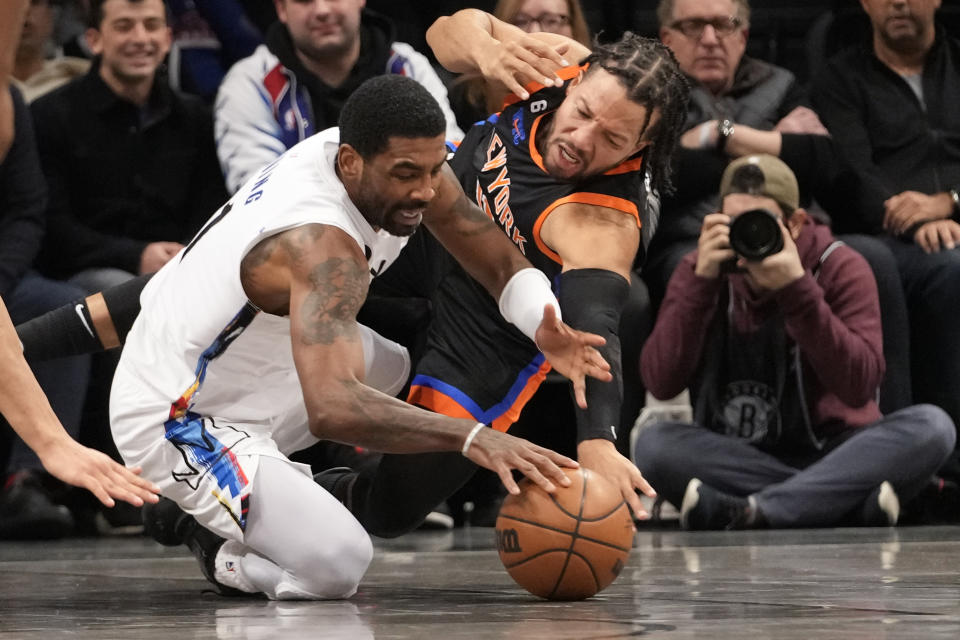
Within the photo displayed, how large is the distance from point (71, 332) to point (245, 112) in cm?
198

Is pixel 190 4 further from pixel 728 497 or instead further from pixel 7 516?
pixel 728 497

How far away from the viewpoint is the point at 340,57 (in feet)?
19.3

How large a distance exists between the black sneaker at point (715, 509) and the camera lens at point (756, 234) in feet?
2.88

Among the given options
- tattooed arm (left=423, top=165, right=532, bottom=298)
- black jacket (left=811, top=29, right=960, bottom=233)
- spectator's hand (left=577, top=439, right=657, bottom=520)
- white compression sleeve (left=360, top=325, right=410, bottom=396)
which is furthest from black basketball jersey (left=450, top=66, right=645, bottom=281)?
black jacket (left=811, top=29, right=960, bottom=233)

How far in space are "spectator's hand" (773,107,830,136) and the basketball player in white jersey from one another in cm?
253

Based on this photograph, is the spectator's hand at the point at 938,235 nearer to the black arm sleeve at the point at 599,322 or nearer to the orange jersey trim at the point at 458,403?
the orange jersey trim at the point at 458,403

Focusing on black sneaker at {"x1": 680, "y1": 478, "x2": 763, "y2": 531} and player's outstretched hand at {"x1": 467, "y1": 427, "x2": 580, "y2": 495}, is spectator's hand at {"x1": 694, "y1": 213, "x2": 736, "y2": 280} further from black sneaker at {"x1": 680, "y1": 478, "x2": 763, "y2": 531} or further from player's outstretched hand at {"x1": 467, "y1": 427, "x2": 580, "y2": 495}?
player's outstretched hand at {"x1": 467, "y1": 427, "x2": 580, "y2": 495}

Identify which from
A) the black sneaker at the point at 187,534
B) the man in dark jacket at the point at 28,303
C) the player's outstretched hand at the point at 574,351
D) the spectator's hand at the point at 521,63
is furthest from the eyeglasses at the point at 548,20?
the black sneaker at the point at 187,534

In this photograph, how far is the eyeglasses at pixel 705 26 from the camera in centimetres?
585

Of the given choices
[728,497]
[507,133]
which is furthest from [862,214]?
[507,133]

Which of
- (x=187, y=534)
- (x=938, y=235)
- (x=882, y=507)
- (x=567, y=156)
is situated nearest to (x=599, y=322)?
(x=567, y=156)

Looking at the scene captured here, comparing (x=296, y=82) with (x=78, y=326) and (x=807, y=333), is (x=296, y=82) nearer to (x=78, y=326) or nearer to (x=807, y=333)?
(x=78, y=326)

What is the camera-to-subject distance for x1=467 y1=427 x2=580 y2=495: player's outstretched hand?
301cm

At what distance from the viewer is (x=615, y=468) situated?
10.9 feet
